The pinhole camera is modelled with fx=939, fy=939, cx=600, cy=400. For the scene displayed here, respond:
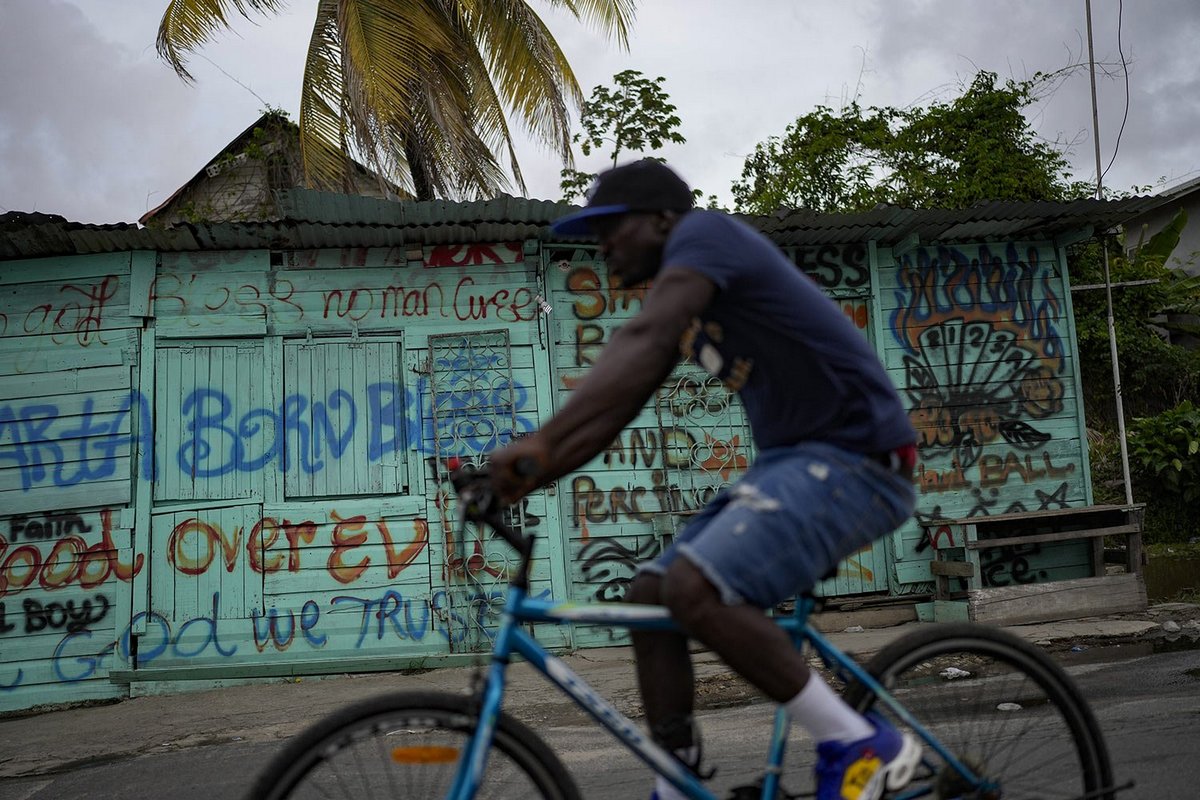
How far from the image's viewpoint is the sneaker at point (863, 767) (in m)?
2.06

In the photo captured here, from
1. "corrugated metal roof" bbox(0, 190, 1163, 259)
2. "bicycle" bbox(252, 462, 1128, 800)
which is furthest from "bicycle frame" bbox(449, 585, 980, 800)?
"corrugated metal roof" bbox(0, 190, 1163, 259)

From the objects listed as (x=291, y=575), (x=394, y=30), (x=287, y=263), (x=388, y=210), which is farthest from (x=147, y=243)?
(x=394, y=30)

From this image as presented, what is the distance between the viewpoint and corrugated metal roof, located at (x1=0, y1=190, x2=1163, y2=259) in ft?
23.2

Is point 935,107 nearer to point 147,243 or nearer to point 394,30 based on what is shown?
point 394,30

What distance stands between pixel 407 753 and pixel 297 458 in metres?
5.91

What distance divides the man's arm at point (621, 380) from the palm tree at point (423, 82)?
911cm

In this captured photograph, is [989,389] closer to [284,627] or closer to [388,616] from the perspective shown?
[388,616]

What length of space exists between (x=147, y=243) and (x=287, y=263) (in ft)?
3.51

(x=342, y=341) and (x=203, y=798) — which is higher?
(x=342, y=341)

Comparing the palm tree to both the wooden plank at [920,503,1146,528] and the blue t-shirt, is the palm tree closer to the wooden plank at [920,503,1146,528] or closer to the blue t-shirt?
the wooden plank at [920,503,1146,528]

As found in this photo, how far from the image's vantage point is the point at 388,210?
7.12 m

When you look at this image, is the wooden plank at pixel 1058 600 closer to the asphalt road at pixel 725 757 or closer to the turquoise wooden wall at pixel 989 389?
the turquoise wooden wall at pixel 989 389

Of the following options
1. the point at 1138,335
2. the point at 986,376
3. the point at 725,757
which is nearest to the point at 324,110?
the point at 986,376

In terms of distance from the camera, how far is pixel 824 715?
2057mm
